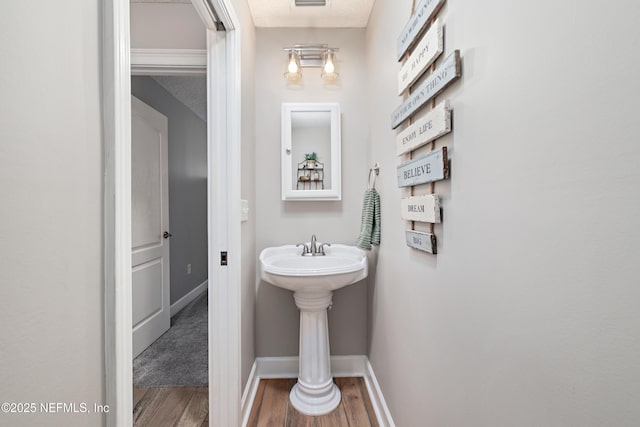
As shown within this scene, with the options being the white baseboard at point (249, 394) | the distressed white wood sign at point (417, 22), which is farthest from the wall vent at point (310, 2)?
the white baseboard at point (249, 394)

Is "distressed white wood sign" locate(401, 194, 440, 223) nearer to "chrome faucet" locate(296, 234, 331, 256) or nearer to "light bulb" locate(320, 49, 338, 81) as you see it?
"chrome faucet" locate(296, 234, 331, 256)

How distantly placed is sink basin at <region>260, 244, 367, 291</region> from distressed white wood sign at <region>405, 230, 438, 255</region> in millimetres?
511

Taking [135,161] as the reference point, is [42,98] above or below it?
below

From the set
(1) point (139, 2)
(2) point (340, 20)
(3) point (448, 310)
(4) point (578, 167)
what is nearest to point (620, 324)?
(4) point (578, 167)

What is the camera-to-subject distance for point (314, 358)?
1.68 metres

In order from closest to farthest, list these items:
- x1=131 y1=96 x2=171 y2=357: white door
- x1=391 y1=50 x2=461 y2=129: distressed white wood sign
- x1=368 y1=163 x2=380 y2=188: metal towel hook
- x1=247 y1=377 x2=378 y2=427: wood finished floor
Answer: x1=391 y1=50 x2=461 y2=129: distressed white wood sign < x1=247 y1=377 x2=378 y2=427: wood finished floor < x1=368 y1=163 x2=380 y2=188: metal towel hook < x1=131 y1=96 x2=171 y2=357: white door

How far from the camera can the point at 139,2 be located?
1742mm

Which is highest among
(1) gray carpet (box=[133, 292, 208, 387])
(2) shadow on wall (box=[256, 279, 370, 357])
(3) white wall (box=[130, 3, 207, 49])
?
(3) white wall (box=[130, 3, 207, 49])

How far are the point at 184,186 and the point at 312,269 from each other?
2.56 meters

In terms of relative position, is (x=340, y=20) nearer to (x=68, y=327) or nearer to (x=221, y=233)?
(x=221, y=233)

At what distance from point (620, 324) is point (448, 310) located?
0.46 m

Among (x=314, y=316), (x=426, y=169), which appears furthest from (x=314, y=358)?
(x=426, y=169)

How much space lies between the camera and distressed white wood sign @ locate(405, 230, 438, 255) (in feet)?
2.88

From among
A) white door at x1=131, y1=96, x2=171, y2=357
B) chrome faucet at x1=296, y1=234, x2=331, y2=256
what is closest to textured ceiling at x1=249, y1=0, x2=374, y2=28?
white door at x1=131, y1=96, x2=171, y2=357
